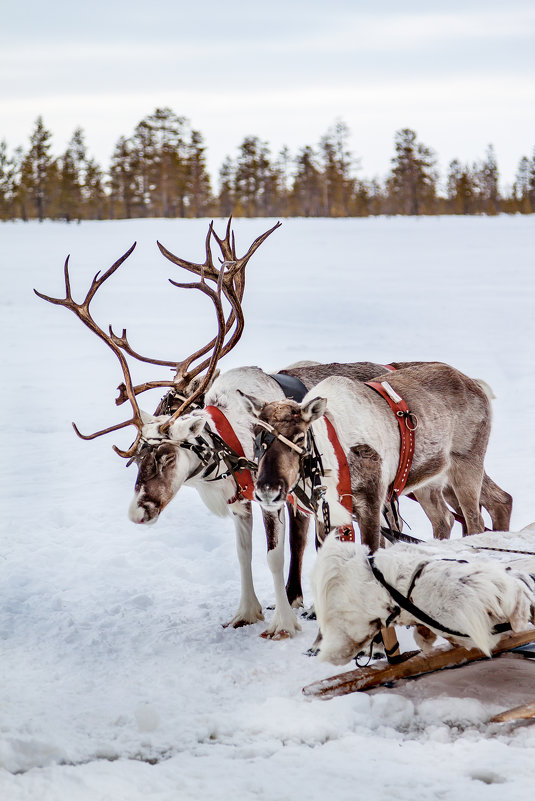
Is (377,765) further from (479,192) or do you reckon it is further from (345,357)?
(479,192)

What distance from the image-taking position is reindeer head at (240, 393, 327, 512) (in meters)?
3.76

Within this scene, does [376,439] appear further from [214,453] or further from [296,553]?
[296,553]

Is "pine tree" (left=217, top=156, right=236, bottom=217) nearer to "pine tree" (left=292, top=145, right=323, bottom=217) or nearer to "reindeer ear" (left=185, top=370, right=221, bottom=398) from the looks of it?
"pine tree" (left=292, top=145, right=323, bottom=217)

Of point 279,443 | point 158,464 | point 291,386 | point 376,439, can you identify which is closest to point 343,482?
point 376,439

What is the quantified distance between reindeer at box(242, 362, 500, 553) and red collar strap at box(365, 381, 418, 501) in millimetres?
35

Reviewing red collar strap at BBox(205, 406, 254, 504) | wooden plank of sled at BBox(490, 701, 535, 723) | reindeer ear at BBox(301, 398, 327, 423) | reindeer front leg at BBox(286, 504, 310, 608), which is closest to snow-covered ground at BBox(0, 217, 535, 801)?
wooden plank of sled at BBox(490, 701, 535, 723)

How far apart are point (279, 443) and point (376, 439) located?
2.09ft

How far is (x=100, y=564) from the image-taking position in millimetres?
5594

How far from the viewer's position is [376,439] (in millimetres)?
4309

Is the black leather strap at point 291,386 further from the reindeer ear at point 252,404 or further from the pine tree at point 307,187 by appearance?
the pine tree at point 307,187

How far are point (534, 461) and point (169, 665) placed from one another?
188 inches

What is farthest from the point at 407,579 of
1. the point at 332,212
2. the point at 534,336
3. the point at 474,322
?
the point at 332,212

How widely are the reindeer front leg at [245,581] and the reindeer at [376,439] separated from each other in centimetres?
44

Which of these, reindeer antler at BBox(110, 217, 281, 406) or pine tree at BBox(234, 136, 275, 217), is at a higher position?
pine tree at BBox(234, 136, 275, 217)
